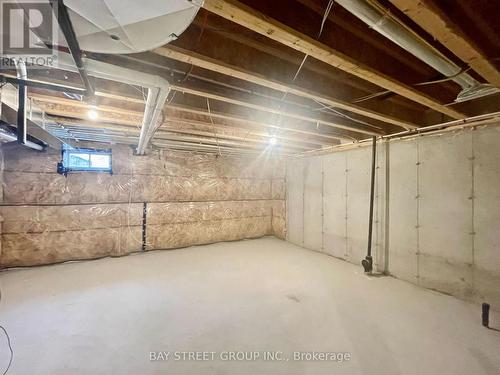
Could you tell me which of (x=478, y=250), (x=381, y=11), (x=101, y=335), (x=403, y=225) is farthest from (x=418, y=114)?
(x=101, y=335)

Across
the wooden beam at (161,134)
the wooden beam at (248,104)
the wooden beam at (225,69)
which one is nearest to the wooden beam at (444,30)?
the wooden beam at (225,69)

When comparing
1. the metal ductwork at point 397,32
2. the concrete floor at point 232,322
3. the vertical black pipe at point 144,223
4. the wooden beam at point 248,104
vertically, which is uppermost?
the metal ductwork at point 397,32

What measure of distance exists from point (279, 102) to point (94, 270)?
364 centimetres

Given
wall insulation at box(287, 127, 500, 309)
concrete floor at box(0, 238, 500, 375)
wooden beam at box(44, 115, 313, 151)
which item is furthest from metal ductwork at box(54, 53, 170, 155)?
wall insulation at box(287, 127, 500, 309)

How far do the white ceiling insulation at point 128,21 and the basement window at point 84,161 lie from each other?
347cm

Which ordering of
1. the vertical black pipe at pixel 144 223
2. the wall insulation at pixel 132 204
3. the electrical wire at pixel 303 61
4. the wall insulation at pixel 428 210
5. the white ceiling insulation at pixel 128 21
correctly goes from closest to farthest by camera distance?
the white ceiling insulation at pixel 128 21 → the electrical wire at pixel 303 61 → the wall insulation at pixel 428 210 → the wall insulation at pixel 132 204 → the vertical black pipe at pixel 144 223

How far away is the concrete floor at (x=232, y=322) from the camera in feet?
5.18

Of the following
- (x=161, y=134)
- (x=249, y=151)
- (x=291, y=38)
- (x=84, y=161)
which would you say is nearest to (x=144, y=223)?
(x=84, y=161)

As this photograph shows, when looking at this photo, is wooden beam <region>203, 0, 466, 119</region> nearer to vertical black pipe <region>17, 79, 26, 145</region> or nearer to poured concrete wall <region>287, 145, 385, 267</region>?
vertical black pipe <region>17, 79, 26, 145</region>

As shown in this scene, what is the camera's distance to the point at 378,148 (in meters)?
3.44

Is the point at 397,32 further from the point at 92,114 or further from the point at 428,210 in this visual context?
the point at 92,114

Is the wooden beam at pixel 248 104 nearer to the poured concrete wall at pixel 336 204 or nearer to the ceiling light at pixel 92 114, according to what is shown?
the poured concrete wall at pixel 336 204

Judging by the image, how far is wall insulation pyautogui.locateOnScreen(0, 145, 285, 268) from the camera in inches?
135

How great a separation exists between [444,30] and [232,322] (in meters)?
2.55
